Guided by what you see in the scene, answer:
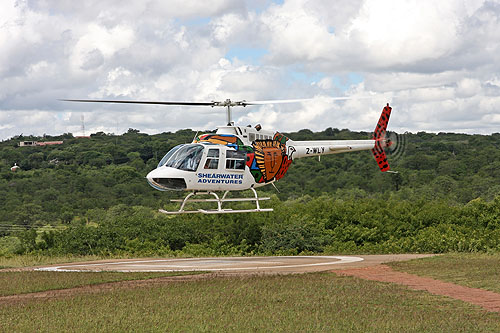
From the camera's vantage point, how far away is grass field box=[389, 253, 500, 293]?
62.7 feet

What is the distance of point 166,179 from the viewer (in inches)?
929

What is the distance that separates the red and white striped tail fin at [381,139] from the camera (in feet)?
100

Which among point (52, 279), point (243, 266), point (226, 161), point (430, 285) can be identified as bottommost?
point (243, 266)

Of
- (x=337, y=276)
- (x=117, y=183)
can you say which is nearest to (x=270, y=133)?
(x=337, y=276)

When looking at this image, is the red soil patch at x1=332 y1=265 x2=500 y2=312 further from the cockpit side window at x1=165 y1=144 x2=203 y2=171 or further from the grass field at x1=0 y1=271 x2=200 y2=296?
the cockpit side window at x1=165 y1=144 x2=203 y2=171

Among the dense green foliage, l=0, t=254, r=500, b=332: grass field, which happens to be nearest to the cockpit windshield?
l=0, t=254, r=500, b=332: grass field

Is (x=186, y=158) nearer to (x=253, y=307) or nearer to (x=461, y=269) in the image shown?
(x=253, y=307)

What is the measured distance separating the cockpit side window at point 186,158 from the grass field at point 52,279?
13.0 feet

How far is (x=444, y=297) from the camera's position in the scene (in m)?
16.7

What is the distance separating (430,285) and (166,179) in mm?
9613

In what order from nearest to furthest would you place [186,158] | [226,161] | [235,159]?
[186,158] < [226,161] < [235,159]

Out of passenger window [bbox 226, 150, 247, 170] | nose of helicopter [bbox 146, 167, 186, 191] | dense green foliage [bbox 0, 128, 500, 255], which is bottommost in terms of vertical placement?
dense green foliage [bbox 0, 128, 500, 255]

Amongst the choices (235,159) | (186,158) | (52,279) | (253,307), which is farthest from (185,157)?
(253,307)

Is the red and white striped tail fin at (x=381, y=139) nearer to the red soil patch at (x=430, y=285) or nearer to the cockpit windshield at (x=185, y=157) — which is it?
the red soil patch at (x=430, y=285)
